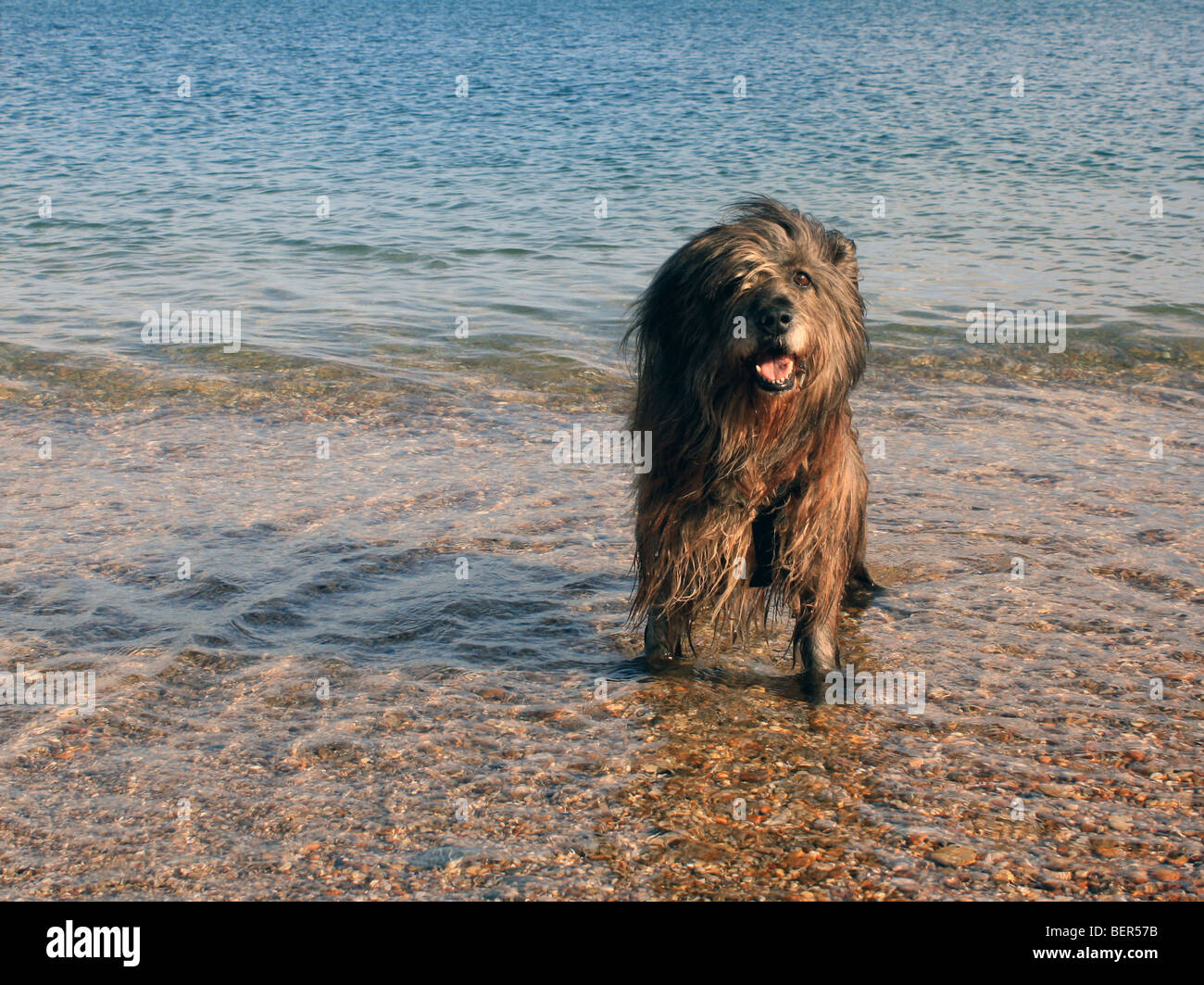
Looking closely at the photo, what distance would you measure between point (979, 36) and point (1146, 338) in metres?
38.7

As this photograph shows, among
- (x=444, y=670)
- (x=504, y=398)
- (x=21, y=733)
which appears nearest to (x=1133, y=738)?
(x=444, y=670)

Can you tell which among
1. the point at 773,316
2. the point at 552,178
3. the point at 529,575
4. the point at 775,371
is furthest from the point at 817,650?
the point at 552,178

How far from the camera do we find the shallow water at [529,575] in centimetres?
384

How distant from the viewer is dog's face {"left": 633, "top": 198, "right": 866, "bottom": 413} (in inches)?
157

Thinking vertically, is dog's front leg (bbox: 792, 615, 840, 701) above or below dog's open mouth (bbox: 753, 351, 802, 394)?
below

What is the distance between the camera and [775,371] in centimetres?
405

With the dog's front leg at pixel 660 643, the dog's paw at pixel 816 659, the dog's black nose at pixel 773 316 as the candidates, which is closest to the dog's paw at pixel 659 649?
the dog's front leg at pixel 660 643

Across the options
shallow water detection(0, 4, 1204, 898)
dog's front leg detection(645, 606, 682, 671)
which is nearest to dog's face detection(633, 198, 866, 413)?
dog's front leg detection(645, 606, 682, 671)

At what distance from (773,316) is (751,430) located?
0.50m

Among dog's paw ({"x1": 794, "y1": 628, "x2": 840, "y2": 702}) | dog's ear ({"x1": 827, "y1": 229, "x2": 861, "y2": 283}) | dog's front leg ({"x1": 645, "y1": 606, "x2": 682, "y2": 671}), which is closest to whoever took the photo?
dog's ear ({"x1": 827, "y1": 229, "x2": 861, "y2": 283})

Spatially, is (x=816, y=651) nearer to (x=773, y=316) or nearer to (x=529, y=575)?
(x=773, y=316)

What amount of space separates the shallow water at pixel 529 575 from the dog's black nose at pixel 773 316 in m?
1.55

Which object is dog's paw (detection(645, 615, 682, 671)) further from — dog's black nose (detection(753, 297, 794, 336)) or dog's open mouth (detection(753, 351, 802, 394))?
dog's black nose (detection(753, 297, 794, 336))

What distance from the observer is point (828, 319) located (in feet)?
13.5
